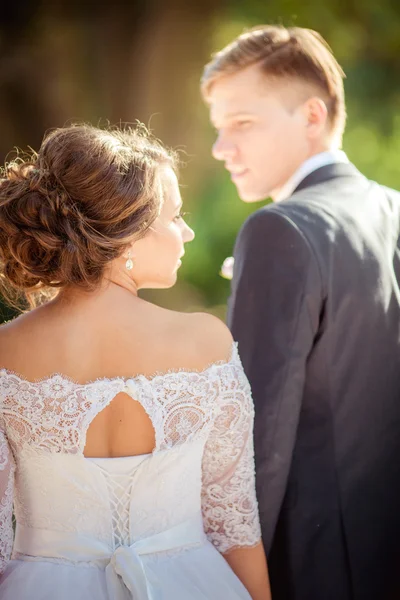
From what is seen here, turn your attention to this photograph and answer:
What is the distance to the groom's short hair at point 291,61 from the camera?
9.56 ft

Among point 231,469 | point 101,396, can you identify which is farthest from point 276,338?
point 101,396

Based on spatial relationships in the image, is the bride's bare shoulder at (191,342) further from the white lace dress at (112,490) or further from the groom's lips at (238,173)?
the groom's lips at (238,173)

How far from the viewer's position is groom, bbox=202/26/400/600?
2.35m

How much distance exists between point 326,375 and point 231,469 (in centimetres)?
54

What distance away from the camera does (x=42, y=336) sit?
1818mm

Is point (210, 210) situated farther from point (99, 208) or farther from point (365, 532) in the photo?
point (99, 208)

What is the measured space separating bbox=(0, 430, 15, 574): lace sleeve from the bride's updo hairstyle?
387 mm

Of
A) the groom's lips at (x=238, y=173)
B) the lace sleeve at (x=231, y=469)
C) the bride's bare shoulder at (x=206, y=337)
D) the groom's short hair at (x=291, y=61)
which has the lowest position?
the lace sleeve at (x=231, y=469)

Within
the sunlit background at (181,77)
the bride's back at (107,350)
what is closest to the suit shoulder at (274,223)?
the bride's back at (107,350)

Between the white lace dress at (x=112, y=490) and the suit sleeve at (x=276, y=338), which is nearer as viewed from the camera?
the white lace dress at (x=112, y=490)

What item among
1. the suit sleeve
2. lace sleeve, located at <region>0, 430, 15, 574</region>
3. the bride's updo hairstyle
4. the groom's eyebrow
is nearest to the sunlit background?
the groom's eyebrow

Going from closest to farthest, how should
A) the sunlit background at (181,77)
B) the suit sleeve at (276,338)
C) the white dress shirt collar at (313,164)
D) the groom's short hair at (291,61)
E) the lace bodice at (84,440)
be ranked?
the lace bodice at (84,440) < the suit sleeve at (276,338) < the white dress shirt collar at (313,164) < the groom's short hair at (291,61) < the sunlit background at (181,77)

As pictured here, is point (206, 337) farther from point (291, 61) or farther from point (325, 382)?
point (291, 61)

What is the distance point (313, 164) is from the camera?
2746 mm
